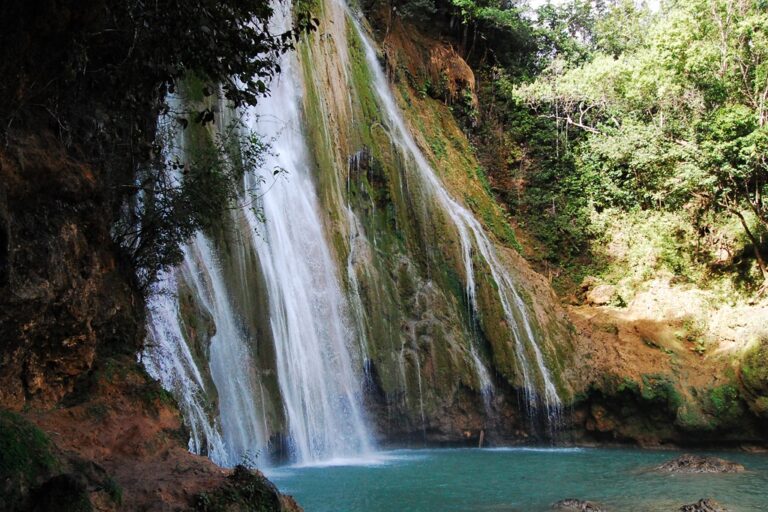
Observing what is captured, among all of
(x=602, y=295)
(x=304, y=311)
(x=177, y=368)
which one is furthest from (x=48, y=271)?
(x=602, y=295)

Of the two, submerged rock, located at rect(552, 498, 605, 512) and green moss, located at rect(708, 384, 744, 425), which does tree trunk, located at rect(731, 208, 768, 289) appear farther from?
submerged rock, located at rect(552, 498, 605, 512)

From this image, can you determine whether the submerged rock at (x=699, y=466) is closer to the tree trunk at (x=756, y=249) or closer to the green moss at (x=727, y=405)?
the green moss at (x=727, y=405)

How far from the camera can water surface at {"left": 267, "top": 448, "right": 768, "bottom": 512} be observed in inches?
389

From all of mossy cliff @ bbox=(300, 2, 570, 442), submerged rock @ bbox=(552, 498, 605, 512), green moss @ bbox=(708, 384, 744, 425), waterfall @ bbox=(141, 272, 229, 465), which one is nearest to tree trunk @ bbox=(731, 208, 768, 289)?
green moss @ bbox=(708, 384, 744, 425)

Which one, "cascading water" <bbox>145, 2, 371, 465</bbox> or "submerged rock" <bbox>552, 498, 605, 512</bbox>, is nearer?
"submerged rock" <bbox>552, 498, 605, 512</bbox>

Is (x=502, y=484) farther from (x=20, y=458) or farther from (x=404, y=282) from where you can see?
(x=20, y=458)

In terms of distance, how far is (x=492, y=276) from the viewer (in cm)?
1903

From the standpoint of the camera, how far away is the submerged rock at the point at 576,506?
372 inches

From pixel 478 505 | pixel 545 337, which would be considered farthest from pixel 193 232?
pixel 545 337

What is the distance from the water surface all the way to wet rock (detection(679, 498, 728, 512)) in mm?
277

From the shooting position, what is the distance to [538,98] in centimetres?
2900

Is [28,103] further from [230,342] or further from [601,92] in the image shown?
[601,92]

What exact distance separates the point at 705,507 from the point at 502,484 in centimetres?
341

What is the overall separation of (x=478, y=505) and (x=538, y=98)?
22625 millimetres
